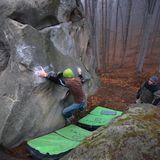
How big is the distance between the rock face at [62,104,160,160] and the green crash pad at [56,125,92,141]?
2182 millimetres

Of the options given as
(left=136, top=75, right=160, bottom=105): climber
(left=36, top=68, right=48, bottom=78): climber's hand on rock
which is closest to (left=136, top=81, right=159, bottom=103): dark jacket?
(left=136, top=75, right=160, bottom=105): climber

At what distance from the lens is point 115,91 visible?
9.37 meters

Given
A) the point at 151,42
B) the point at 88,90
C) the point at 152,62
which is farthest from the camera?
the point at 151,42

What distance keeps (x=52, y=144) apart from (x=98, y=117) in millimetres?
1669

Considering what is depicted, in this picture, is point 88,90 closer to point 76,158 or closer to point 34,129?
point 34,129

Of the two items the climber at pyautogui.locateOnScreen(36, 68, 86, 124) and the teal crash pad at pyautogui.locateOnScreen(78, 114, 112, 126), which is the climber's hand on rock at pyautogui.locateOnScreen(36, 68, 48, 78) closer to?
the climber at pyautogui.locateOnScreen(36, 68, 86, 124)

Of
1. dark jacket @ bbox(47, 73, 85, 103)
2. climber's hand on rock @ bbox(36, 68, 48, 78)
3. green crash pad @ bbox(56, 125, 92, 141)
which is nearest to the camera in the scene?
green crash pad @ bbox(56, 125, 92, 141)

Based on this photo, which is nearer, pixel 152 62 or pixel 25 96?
pixel 25 96

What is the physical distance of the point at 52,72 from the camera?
258 inches

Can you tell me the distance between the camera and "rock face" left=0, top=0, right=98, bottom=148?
20.1 feet

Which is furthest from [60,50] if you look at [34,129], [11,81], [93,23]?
[93,23]

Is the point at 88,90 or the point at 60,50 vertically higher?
the point at 60,50

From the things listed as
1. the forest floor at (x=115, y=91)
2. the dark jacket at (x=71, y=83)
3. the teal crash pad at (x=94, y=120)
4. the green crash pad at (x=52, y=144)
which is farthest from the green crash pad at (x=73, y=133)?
the forest floor at (x=115, y=91)

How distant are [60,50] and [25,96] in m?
1.71
